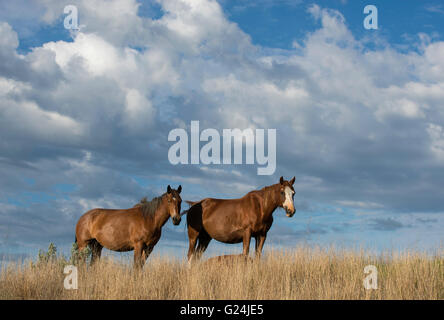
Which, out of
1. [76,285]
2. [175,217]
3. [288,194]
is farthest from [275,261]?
[76,285]

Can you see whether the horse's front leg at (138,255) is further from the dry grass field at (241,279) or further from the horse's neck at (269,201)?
the horse's neck at (269,201)

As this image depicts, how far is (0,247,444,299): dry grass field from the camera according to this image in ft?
36.9

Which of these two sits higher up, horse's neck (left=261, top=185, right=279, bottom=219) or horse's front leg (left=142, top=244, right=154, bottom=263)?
horse's neck (left=261, top=185, right=279, bottom=219)

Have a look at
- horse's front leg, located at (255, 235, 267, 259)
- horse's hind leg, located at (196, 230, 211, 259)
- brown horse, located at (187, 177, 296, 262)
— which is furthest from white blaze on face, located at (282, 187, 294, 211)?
horse's hind leg, located at (196, 230, 211, 259)

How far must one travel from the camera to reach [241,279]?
11.4m

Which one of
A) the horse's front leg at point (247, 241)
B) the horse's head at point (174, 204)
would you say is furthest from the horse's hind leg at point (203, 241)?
the horse's head at point (174, 204)

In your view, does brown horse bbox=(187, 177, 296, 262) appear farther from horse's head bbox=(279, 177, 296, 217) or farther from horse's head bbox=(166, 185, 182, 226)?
horse's head bbox=(166, 185, 182, 226)

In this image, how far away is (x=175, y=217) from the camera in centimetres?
1256

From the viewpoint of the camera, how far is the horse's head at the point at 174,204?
496 inches

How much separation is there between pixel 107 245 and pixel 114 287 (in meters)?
2.93

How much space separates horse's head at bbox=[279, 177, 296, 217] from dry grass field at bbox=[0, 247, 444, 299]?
5.98 feet

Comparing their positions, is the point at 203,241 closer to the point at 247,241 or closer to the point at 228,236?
the point at 228,236

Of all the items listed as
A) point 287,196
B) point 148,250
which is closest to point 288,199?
point 287,196
